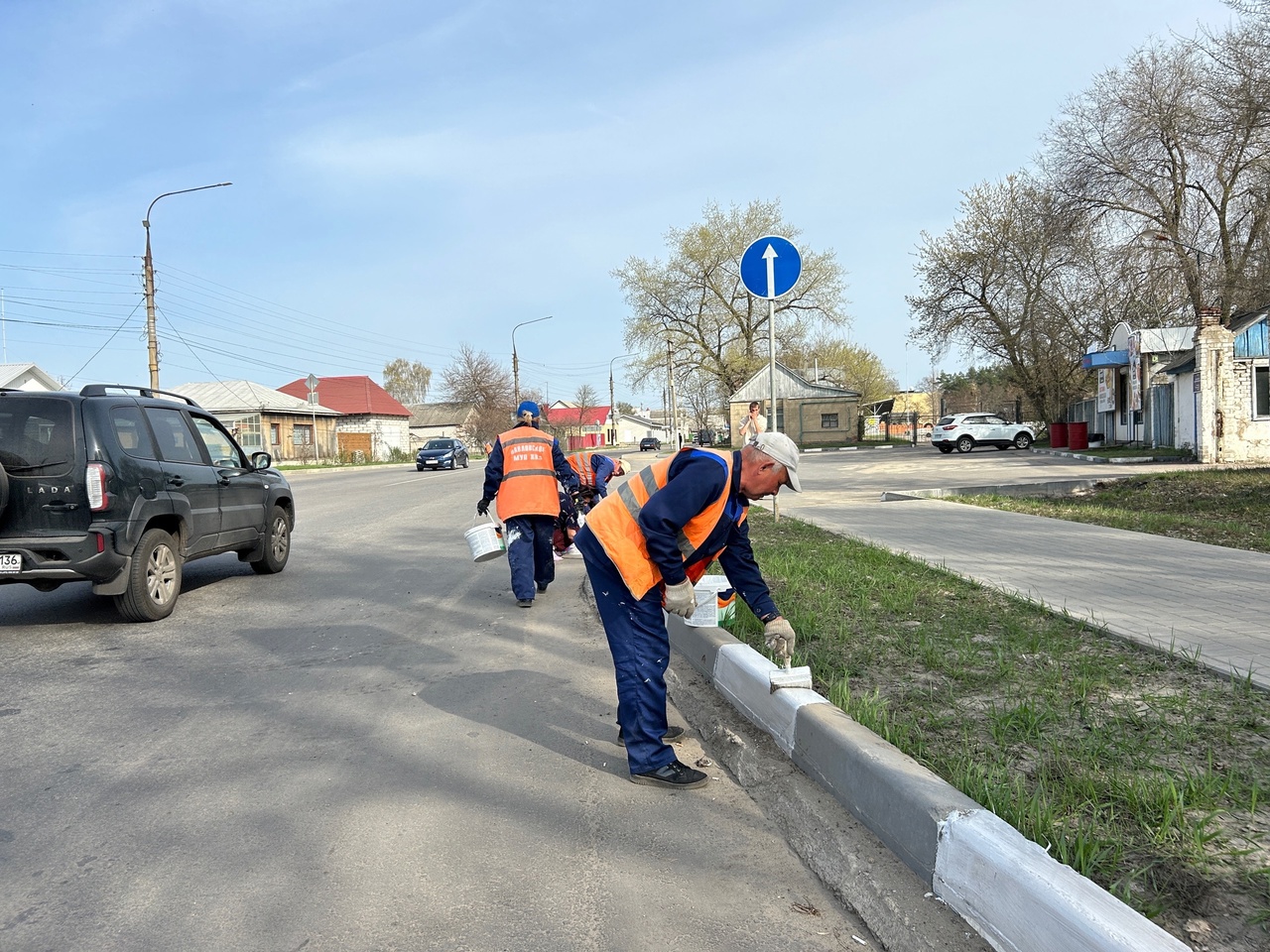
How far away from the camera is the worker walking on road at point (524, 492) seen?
7797mm

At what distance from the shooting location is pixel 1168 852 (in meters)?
2.77

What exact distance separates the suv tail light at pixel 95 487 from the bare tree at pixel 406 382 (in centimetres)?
10028

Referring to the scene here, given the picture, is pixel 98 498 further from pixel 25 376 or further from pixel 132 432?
pixel 25 376

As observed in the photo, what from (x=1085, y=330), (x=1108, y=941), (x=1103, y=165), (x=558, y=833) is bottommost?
(x=558, y=833)

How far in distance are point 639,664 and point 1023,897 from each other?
6.11 feet

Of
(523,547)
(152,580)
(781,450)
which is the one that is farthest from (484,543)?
(781,450)

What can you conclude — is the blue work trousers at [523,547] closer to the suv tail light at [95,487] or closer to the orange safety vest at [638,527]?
the suv tail light at [95,487]

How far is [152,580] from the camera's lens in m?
7.21

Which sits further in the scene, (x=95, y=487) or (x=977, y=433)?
(x=977, y=433)

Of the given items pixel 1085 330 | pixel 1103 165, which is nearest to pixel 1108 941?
pixel 1103 165

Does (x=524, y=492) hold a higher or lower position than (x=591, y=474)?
lower

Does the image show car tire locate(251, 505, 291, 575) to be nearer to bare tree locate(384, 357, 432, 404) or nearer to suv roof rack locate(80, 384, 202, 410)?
suv roof rack locate(80, 384, 202, 410)

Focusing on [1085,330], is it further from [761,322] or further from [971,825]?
[971,825]

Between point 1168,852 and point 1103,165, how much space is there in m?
33.2
